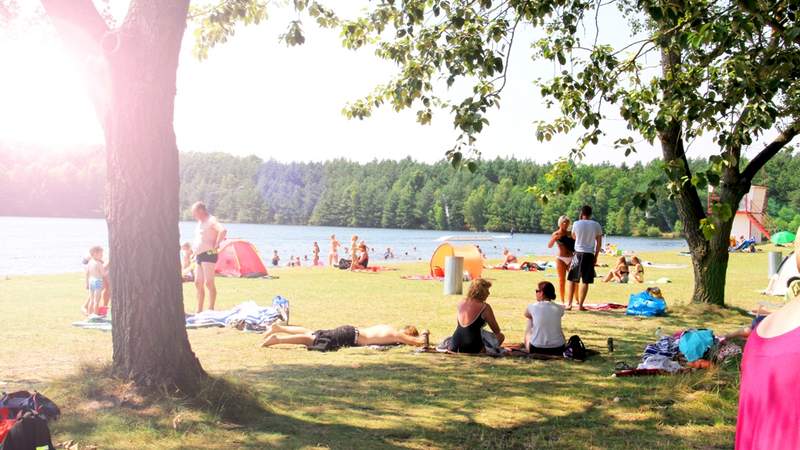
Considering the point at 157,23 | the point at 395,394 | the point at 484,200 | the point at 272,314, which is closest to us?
the point at 157,23

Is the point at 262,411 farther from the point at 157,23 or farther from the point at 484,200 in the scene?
the point at 484,200

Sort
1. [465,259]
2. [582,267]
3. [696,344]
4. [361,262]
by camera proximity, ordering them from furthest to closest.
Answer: [361,262], [465,259], [582,267], [696,344]

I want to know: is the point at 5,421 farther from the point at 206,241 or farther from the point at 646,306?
the point at 646,306

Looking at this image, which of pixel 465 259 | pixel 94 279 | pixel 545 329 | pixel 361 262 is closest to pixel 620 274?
pixel 465 259

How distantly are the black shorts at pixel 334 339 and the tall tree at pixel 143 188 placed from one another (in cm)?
333

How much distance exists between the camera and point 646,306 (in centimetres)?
1314

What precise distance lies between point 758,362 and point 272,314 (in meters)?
9.51

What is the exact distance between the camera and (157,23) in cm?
582

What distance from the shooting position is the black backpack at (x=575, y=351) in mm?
8781

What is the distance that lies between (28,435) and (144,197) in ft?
6.52

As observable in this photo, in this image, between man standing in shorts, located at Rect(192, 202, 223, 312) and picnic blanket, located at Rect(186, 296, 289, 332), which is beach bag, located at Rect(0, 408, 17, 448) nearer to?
picnic blanket, located at Rect(186, 296, 289, 332)

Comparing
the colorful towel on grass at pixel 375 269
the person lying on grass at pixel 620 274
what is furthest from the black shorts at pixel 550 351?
the colorful towel on grass at pixel 375 269

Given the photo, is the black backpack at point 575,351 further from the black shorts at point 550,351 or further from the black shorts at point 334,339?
the black shorts at point 334,339

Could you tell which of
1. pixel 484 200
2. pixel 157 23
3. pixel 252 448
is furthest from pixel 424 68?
pixel 484 200
